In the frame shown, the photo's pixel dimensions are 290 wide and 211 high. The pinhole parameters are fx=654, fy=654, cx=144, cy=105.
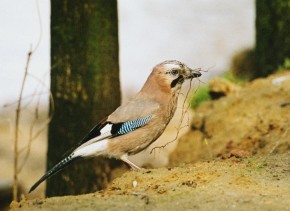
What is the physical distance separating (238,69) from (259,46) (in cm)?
466

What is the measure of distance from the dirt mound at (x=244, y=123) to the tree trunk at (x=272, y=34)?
1.76ft

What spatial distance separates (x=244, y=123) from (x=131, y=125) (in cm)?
246

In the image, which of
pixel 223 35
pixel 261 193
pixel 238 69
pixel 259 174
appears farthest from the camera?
pixel 223 35

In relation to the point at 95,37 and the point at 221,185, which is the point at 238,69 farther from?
the point at 221,185

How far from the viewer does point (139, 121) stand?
5.65m

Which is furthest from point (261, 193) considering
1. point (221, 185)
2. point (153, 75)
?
point (153, 75)

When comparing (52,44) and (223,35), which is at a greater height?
(223,35)

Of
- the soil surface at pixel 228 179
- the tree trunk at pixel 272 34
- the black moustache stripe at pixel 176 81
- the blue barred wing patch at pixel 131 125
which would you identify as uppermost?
the tree trunk at pixel 272 34

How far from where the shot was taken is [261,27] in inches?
359

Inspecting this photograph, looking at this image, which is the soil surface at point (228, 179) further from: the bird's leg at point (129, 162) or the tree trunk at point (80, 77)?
the tree trunk at point (80, 77)

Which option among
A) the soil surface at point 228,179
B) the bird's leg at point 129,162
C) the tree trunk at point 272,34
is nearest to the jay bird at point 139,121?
the bird's leg at point 129,162

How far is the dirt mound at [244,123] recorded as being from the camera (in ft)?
22.8

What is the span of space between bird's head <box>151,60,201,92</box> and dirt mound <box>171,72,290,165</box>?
1218mm

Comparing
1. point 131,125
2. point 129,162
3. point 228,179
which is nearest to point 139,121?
point 131,125
